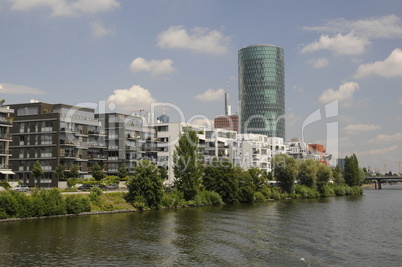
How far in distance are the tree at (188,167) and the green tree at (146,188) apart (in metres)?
11.9

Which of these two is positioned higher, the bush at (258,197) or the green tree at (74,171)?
the green tree at (74,171)

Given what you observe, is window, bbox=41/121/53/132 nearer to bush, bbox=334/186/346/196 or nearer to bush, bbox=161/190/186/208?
bush, bbox=161/190/186/208

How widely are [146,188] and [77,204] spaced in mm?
16681

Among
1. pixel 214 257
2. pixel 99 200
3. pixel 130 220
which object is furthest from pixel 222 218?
pixel 214 257

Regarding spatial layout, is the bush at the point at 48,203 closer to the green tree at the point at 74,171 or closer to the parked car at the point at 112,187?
the parked car at the point at 112,187

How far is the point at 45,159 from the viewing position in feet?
402

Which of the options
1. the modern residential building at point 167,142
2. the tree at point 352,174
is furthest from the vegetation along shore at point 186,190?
the tree at point 352,174

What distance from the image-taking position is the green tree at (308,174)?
15338 centimetres

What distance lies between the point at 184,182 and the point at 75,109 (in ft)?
144

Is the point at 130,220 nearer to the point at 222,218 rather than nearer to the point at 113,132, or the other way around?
the point at 222,218


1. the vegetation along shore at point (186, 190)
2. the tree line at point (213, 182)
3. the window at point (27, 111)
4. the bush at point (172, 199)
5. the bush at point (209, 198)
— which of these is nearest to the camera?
the vegetation along shore at point (186, 190)

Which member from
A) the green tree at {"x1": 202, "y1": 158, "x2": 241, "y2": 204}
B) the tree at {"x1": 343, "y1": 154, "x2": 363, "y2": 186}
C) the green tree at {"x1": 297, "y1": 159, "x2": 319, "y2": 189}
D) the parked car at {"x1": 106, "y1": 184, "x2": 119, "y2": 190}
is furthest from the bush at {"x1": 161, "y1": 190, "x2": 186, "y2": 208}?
the tree at {"x1": 343, "y1": 154, "x2": 363, "y2": 186}

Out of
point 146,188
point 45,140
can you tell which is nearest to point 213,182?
point 146,188

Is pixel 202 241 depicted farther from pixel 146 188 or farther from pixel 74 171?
pixel 74 171
